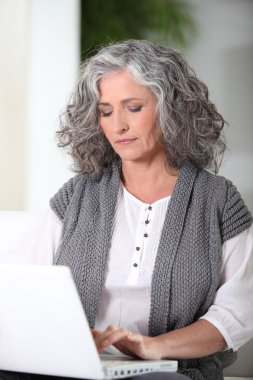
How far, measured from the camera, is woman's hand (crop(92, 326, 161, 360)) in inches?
74.1

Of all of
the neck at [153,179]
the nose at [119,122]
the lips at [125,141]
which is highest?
the nose at [119,122]

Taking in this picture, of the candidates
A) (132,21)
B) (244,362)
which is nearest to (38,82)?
(132,21)

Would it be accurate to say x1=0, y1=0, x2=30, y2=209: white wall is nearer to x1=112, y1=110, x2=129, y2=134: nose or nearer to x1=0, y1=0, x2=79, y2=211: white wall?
x1=0, y1=0, x2=79, y2=211: white wall

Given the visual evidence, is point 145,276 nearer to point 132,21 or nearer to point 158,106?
point 158,106

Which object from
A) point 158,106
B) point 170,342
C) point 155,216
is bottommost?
point 170,342

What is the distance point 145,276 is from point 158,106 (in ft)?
1.68

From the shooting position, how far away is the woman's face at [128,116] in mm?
2287

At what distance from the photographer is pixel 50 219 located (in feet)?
8.11

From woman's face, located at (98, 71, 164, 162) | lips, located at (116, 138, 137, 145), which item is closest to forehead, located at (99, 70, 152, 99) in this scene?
woman's face, located at (98, 71, 164, 162)

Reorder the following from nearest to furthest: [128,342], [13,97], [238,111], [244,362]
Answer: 1. [128,342]
2. [244,362]
3. [238,111]
4. [13,97]

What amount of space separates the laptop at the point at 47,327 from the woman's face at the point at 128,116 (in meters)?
0.75

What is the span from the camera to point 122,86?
2.30m

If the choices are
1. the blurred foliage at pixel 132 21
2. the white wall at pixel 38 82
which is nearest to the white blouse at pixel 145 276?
the white wall at pixel 38 82

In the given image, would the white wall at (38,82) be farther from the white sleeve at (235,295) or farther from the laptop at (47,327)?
the laptop at (47,327)
